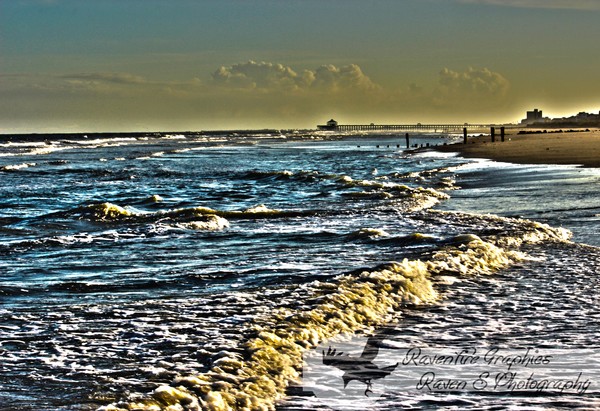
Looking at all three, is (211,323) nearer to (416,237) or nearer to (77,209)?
(416,237)

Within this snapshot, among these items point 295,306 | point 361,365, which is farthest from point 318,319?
point 361,365

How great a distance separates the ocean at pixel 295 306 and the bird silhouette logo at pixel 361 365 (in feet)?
0.08

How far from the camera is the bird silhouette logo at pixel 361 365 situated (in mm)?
6977

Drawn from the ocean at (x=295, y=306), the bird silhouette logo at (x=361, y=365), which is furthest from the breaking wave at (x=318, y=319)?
the bird silhouette logo at (x=361, y=365)

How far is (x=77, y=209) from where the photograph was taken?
22.3 meters

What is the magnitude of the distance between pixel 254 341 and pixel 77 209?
15.6 m

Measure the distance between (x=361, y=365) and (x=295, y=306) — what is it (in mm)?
2190

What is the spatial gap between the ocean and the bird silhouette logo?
0.03 m

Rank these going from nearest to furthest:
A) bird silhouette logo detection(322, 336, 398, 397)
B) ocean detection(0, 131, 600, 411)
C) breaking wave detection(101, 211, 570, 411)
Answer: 1. breaking wave detection(101, 211, 570, 411)
2. ocean detection(0, 131, 600, 411)
3. bird silhouette logo detection(322, 336, 398, 397)

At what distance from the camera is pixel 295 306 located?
941 cm

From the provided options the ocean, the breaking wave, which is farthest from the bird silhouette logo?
the breaking wave

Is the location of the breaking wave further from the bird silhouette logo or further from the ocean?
the bird silhouette logo

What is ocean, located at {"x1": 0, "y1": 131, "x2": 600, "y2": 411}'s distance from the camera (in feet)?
21.6

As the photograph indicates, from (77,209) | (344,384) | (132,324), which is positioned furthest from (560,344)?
(77,209)
